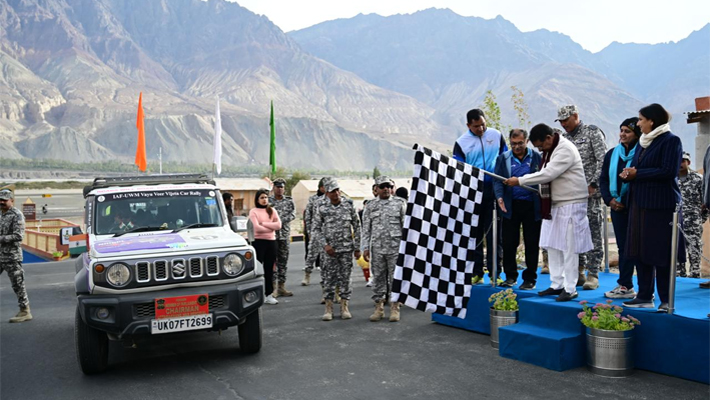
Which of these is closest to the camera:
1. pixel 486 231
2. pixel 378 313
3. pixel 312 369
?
pixel 312 369

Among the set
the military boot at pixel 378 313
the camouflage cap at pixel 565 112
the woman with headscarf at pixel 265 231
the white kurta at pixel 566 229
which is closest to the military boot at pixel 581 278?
the white kurta at pixel 566 229

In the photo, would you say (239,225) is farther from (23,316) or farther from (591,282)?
(23,316)

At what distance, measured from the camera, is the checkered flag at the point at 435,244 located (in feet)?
25.4

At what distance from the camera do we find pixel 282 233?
1191 centimetres

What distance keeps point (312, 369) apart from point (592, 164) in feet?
13.8

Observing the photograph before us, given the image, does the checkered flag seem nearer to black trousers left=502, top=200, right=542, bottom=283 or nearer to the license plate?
black trousers left=502, top=200, right=542, bottom=283

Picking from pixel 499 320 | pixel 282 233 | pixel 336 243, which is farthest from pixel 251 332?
pixel 282 233

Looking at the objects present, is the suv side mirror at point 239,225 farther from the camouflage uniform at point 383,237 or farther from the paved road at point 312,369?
the camouflage uniform at point 383,237

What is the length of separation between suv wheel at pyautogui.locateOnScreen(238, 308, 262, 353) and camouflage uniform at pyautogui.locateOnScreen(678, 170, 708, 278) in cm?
648

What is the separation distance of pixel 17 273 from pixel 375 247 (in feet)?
18.6

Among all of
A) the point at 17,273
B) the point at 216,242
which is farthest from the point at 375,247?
the point at 17,273

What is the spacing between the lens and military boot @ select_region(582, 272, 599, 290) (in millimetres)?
7953

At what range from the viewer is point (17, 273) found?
1021 cm

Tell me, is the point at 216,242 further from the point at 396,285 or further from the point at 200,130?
the point at 200,130
